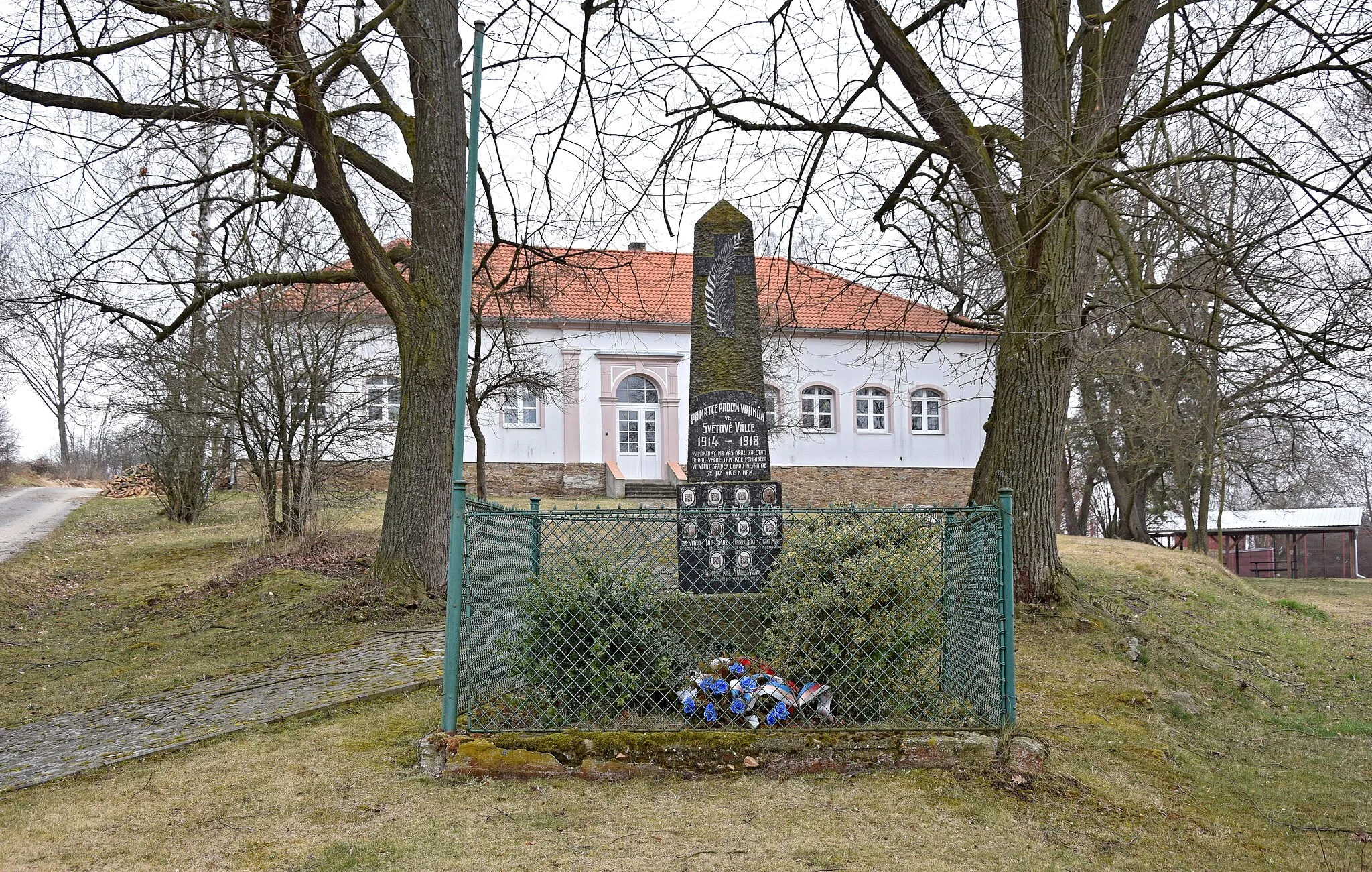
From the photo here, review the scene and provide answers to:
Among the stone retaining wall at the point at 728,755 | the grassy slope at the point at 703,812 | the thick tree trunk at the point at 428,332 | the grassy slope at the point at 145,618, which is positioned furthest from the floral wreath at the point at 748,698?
the thick tree trunk at the point at 428,332

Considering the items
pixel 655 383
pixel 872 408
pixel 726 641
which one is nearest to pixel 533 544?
pixel 726 641

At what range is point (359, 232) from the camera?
10273 mm

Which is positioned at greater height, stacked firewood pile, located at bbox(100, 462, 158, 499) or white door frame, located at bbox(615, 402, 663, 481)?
white door frame, located at bbox(615, 402, 663, 481)

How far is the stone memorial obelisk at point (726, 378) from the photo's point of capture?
8.77 meters

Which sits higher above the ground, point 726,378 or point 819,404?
point 819,404

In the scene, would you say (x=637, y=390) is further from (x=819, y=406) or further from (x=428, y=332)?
(x=428, y=332)

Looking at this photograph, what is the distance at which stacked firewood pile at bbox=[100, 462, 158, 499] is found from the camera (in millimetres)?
30344

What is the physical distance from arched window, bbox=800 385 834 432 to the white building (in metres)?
0.04

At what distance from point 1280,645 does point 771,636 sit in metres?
8.51

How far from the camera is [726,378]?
894cm

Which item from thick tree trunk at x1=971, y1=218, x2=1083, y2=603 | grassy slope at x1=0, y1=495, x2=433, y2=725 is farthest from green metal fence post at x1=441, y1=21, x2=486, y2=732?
thick tree trunk at x1=971, y1=218, x2=1083, y2=603

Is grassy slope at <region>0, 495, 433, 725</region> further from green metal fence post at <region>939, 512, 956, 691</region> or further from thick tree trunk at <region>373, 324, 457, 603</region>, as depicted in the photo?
green metal fence post at <region>939, 512, 956, 691</region>

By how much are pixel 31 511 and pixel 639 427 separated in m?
15.8

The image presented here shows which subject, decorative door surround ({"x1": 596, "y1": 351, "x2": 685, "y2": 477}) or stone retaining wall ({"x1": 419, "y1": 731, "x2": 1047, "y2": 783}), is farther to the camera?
decorative door surround ({"x1": 596, "y1": 351, "x2": 685, "y2": 477})
